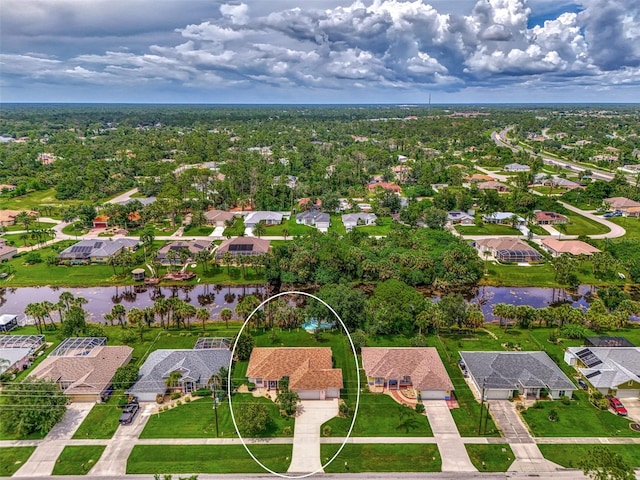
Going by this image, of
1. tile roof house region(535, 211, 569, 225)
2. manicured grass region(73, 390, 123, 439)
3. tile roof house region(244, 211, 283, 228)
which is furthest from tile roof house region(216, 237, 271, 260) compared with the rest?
tile roof house region(535, 211, 569, 225)

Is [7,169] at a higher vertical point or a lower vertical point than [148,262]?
higher

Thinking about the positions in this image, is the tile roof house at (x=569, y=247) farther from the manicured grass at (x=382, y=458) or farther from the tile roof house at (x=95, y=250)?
the tile roof house at (x=95, y=250)

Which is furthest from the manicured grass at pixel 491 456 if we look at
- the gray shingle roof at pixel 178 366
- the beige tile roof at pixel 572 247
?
the beige tile roof at pixel 572 247

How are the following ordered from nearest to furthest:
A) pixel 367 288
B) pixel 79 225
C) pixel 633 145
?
pixel 367 288 < pixel 79 225 < pixel 633 145

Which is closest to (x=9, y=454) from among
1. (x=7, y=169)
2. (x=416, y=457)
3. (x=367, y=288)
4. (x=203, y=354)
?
(x=203, y=354)

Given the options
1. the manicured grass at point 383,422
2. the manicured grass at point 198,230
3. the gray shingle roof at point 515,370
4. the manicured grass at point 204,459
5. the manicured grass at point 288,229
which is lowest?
the manicured grass at point 383,422

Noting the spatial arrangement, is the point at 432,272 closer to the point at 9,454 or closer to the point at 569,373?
the point at 569,373
